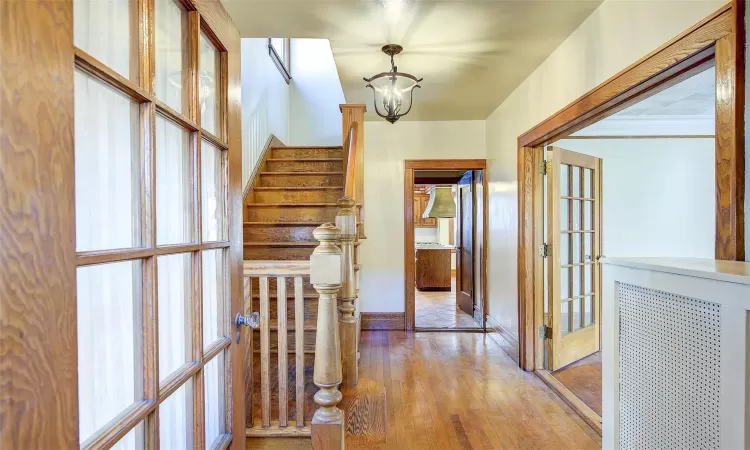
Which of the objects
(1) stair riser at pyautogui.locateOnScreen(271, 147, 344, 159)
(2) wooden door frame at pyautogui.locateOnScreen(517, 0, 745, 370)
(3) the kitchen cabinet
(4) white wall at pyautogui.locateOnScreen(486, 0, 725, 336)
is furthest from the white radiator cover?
(3) the kitchen cabinet

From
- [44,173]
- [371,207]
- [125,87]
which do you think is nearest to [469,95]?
[371,207]

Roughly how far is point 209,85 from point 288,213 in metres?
2.52

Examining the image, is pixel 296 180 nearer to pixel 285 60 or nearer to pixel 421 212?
pixel 285 60

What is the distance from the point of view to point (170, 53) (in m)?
0.80

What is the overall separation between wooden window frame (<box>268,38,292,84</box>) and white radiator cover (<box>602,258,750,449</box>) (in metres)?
4.48

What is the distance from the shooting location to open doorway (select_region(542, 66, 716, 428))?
118 inches

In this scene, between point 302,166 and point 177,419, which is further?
point 302,166

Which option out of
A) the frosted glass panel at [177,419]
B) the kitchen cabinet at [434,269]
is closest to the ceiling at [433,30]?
the frosted glass panel at [177,419]

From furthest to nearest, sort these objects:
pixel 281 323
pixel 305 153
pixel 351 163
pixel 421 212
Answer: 1. pixel 421 212
2. pixel 305 153
3. pixel 351 163
4. pixel 281 323

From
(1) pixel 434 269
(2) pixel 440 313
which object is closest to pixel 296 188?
(2) pixel 440 313

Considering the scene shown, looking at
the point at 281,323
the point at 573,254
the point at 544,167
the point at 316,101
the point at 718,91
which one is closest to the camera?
the point at 718,91

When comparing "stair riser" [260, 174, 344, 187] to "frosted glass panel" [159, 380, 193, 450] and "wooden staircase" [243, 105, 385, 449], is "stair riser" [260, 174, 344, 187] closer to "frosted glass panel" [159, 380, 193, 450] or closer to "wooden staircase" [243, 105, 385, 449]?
"wooden staircase" [243, 105, 385, 449]

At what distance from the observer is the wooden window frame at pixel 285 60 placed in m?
4.57

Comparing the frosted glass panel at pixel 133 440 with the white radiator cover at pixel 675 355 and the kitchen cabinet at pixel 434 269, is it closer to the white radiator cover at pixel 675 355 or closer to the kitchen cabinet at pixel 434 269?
the white radiator cover at pixel 675 355
